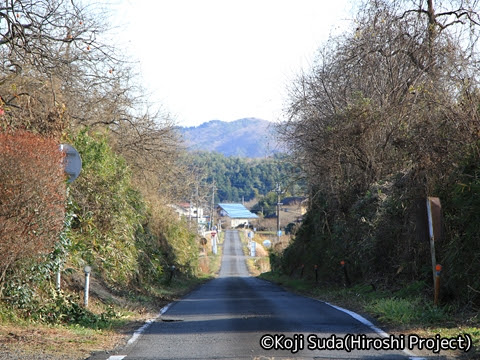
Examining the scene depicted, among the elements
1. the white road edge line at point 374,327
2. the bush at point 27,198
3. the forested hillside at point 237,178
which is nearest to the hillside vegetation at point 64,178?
the bush at point 27,198

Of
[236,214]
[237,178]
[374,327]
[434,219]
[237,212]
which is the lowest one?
[374,327]

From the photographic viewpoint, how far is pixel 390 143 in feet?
71.1

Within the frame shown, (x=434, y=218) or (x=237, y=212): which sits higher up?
(x=237, y=212)

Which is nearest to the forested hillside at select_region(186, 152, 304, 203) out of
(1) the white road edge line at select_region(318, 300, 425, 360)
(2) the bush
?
(1) the white road edge line at select_region(318, 300, 425, 360)

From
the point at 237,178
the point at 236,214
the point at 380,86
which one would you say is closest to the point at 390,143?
the point at 380,86

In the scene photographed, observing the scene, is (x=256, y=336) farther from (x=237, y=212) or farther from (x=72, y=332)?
(x=237, y=212)

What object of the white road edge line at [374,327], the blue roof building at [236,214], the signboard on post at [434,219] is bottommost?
the white road edge line at [374,327]

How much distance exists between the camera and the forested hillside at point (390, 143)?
13734 mm

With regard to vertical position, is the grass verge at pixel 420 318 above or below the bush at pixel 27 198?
below

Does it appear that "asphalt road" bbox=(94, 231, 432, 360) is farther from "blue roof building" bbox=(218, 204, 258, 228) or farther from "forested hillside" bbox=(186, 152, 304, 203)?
"forested hillside" bbox=(186, 152, 304, 203)

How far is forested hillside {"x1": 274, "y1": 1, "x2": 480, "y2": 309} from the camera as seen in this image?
13.7 meters

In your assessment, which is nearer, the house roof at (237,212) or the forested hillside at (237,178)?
the house roof at (237,212)

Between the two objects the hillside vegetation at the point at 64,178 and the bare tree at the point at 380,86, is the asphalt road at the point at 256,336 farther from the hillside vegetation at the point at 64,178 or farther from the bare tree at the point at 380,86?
the bare tree at the point at 380,86

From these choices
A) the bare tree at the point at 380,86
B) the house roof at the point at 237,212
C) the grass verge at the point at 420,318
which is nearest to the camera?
the grass verge at the point at 420,318
